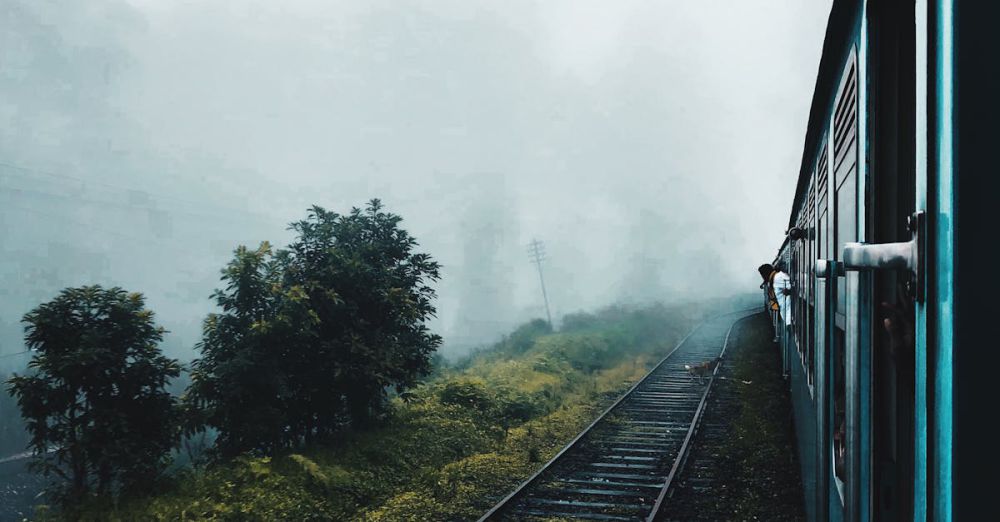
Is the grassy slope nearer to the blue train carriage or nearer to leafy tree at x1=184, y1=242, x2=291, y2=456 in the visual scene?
leafy tree at x1=184, y1=242, x2=291, y2=456

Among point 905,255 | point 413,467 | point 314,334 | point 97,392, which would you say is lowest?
point 413,467

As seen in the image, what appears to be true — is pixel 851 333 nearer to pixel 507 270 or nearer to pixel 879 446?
pixel 879 446

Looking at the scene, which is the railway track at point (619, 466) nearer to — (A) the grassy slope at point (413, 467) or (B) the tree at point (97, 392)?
(A) the grassy slope at point (413, 467)

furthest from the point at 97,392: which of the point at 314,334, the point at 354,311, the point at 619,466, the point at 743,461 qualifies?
the point at 743,461

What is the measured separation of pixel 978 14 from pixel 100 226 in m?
99.9

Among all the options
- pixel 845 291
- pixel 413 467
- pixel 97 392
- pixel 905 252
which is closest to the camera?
pixel 905 252

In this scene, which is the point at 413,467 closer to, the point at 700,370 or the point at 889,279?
the point at 889,279

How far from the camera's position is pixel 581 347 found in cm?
2681

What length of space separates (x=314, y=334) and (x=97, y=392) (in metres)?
3.30

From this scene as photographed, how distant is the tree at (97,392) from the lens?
8.36 m


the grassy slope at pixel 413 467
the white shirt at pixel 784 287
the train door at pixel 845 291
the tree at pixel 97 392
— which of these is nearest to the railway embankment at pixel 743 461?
the white shirt at pixel 784 287

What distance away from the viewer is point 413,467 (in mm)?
10805

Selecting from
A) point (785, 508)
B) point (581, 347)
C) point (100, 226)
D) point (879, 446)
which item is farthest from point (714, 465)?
point (100, 226)

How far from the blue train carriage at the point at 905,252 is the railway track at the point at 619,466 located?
17.2ft
